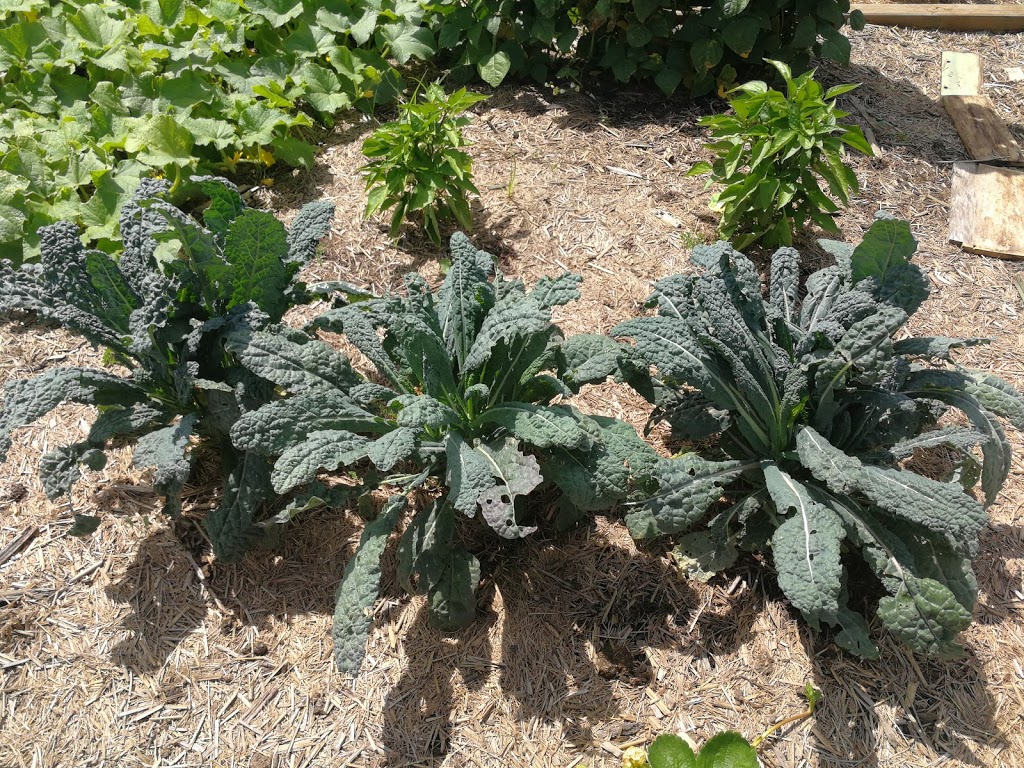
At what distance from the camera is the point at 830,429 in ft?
8.11

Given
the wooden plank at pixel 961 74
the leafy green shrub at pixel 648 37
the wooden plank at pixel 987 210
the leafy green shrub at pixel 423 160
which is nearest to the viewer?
the leafy green shrub at pixel 423 160

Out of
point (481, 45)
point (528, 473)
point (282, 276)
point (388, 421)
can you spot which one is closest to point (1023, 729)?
point (528, 473)

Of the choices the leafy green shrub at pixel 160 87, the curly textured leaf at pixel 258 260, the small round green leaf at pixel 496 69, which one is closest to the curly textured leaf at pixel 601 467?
the curly textured leaf at pixel 258 260

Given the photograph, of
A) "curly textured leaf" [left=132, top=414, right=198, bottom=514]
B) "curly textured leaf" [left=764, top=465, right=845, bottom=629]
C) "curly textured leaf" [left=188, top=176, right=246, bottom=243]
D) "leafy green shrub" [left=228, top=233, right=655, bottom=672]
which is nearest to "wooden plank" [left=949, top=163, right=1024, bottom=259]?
"curly textured leaf" [left=764, top=465, right=845, bottom=629]

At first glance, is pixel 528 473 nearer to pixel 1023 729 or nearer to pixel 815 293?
pixel 815 293

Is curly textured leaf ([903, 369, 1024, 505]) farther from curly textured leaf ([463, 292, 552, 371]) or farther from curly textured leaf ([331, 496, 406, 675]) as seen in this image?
curly textured leaf ([331, 496, 406, 675])

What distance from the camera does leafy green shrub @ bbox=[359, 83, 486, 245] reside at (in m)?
3.31

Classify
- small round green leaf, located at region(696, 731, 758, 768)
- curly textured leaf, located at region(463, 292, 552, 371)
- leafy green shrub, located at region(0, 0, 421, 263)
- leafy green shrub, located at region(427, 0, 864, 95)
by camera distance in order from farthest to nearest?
leafy green shrub, located at region(427, 0, 864, 95) → leafy green shrub, located at region(0, 0, 421, 263) → curly textured leaf, located at region(463, 292, 552, 371) → small round green leaf, located at region(696, 731, 758, 768)

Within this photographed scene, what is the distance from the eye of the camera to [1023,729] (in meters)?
2.26

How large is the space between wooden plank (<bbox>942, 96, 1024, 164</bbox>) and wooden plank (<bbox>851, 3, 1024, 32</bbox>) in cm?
90

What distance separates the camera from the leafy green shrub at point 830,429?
2.15 metres

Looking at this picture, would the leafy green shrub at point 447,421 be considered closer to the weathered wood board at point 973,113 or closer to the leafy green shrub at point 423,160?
the leafy green shrub at point 423,160

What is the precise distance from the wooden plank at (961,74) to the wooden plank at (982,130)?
97mm

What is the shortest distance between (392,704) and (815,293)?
188cm
